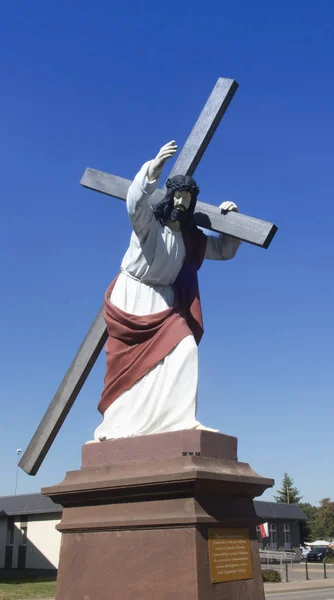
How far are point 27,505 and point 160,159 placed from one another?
80.1ft

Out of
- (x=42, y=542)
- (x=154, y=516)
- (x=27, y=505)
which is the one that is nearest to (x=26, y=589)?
(x=42, y=542)

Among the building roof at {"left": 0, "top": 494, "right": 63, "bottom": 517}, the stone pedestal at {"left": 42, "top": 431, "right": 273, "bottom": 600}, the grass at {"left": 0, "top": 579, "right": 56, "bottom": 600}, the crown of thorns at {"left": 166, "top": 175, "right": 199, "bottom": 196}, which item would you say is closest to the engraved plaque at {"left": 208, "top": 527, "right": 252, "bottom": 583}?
the stone pedestal at {"left": 42, "top": 431, "right": 273, "bottom": 600}

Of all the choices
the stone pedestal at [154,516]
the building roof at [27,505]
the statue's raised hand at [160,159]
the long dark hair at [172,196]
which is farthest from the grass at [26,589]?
the statue's raised hand at [160,159]

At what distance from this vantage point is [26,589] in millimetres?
19062

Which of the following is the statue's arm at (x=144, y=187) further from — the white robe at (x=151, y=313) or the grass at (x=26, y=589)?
the grass at (x=26, y=589)

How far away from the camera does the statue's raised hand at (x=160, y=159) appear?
5.26m

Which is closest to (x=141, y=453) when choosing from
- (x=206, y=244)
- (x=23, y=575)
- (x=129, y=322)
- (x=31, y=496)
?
(x=129, y=322)

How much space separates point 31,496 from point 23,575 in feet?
13.5

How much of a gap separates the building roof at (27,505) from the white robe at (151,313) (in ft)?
72.7

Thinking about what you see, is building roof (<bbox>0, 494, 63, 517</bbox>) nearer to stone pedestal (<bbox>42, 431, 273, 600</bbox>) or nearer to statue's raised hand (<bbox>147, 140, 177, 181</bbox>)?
stone pedestal (<bbox>42, 431, 273, 600</bbox>)

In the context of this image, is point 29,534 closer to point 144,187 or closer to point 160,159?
point 144,187

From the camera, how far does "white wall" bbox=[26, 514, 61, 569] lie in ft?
83.4

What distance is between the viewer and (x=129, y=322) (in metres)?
5.31

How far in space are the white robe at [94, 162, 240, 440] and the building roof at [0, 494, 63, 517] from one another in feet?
72.7
